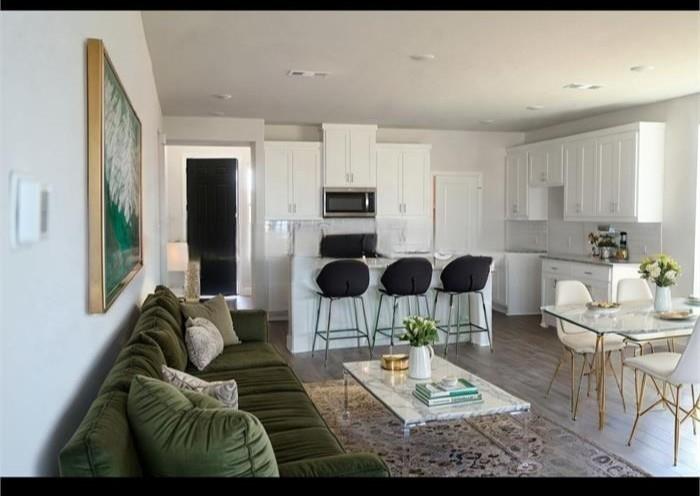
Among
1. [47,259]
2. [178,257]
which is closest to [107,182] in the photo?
[47,259]

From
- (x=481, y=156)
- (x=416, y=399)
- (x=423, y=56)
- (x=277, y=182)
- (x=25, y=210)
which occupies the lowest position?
(x=416, y=399)

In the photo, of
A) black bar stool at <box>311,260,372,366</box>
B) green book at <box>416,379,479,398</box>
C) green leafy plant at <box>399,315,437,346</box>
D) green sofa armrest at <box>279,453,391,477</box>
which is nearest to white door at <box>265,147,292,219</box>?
black bar stool at <box>311,260,372,366</box>

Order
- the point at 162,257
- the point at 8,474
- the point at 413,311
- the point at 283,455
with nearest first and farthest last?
the point at 8,474, the point at 283,455, the point at 413,311, the point at 162,257

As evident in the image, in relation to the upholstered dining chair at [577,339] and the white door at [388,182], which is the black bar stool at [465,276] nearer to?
the upholstered dining chair at [577,339]

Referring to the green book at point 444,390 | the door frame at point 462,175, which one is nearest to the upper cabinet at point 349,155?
the door frame at point 462,175

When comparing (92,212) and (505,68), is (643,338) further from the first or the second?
(92,212)

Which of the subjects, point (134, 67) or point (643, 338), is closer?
Result: point (134, 67)

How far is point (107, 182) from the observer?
212 cm

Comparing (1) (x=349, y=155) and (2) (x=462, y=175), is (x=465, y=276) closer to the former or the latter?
(1) (x=349, y=155)

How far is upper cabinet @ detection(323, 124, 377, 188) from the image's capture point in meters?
7.48

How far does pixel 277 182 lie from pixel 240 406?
4.84 m

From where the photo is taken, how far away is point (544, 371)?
16.6ft

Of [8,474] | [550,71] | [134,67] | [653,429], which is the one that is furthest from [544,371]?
[8,474]

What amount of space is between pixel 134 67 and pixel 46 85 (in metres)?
1.98
